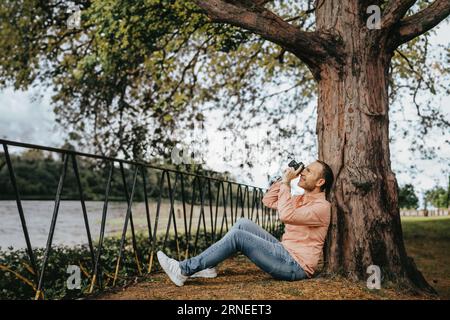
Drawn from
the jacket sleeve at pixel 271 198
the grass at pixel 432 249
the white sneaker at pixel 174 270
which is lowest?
the grass at pixel 432 249

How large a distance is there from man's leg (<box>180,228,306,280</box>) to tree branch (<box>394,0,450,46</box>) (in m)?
2.57

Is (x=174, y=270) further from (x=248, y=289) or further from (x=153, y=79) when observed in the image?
(x=153, y=79)

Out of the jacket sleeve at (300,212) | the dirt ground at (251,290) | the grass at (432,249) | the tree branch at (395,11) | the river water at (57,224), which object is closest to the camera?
the dirt ground at (251,290)

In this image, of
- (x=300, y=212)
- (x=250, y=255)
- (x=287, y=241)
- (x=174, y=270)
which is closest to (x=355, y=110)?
(x=300, y=212)

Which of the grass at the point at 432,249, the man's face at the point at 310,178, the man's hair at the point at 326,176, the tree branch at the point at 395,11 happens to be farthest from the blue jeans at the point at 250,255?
the tree branch at the point at 395,11

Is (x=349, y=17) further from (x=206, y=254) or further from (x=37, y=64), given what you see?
(x=37, y=64)

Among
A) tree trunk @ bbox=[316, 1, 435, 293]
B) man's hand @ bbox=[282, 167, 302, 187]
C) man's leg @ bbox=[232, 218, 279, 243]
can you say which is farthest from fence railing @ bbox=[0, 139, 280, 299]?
tree trunk @ bbox=[316, 1, 435, 293]

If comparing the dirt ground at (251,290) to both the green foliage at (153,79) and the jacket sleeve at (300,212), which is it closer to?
the jacket sleeve at (300,212)

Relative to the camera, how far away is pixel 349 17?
4.89 meters

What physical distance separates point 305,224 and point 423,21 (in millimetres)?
2521

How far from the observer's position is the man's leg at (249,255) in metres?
3.90

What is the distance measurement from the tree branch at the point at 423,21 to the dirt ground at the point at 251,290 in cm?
258

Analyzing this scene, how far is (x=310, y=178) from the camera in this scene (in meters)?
4.20

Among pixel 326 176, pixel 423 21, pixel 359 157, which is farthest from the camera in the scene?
pixel 423 21
